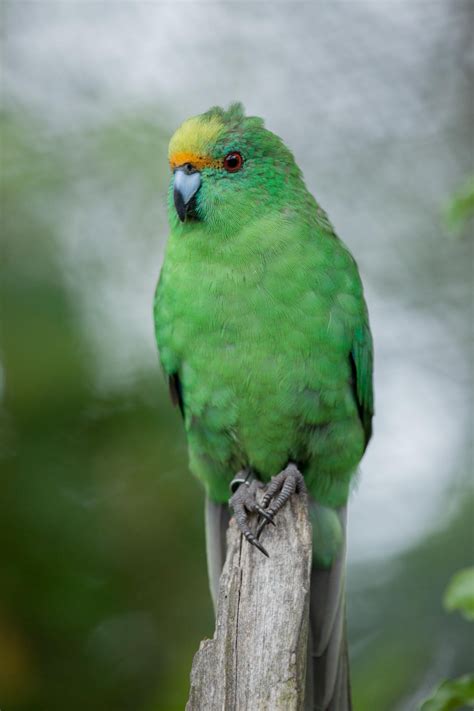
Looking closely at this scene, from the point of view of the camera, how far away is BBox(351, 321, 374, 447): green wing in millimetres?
4090

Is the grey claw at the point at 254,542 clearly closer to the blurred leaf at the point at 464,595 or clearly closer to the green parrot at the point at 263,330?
the green parrot at the point at 263,330

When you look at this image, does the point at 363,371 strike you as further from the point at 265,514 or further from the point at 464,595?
the point at 464,595

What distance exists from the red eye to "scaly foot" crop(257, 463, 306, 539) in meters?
1.30

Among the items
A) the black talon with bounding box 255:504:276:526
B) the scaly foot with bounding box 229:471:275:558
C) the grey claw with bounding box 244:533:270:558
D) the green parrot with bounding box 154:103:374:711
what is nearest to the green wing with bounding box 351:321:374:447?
the green parrot with bounding box 154:103:374:711

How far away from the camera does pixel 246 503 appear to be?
3.66m

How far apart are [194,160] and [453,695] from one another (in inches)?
94.5

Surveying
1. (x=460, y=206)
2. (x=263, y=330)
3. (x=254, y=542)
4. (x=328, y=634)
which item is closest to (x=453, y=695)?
(x=254, y=542)

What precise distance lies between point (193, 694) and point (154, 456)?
6.85 ft

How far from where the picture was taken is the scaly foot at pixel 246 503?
3.32 m

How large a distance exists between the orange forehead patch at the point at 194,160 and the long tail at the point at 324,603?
5.13ft

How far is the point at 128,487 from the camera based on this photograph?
4652 mm

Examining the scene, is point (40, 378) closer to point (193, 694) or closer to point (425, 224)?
point (193, 694)

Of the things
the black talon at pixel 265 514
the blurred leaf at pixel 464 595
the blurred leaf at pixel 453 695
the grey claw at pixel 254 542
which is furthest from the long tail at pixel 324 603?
the blurred leaf at pixel 464 595

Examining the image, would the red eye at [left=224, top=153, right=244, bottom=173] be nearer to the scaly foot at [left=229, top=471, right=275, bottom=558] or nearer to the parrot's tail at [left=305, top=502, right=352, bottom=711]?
the scaly foot at [left=229, top=471, right=275, bottom=558]
